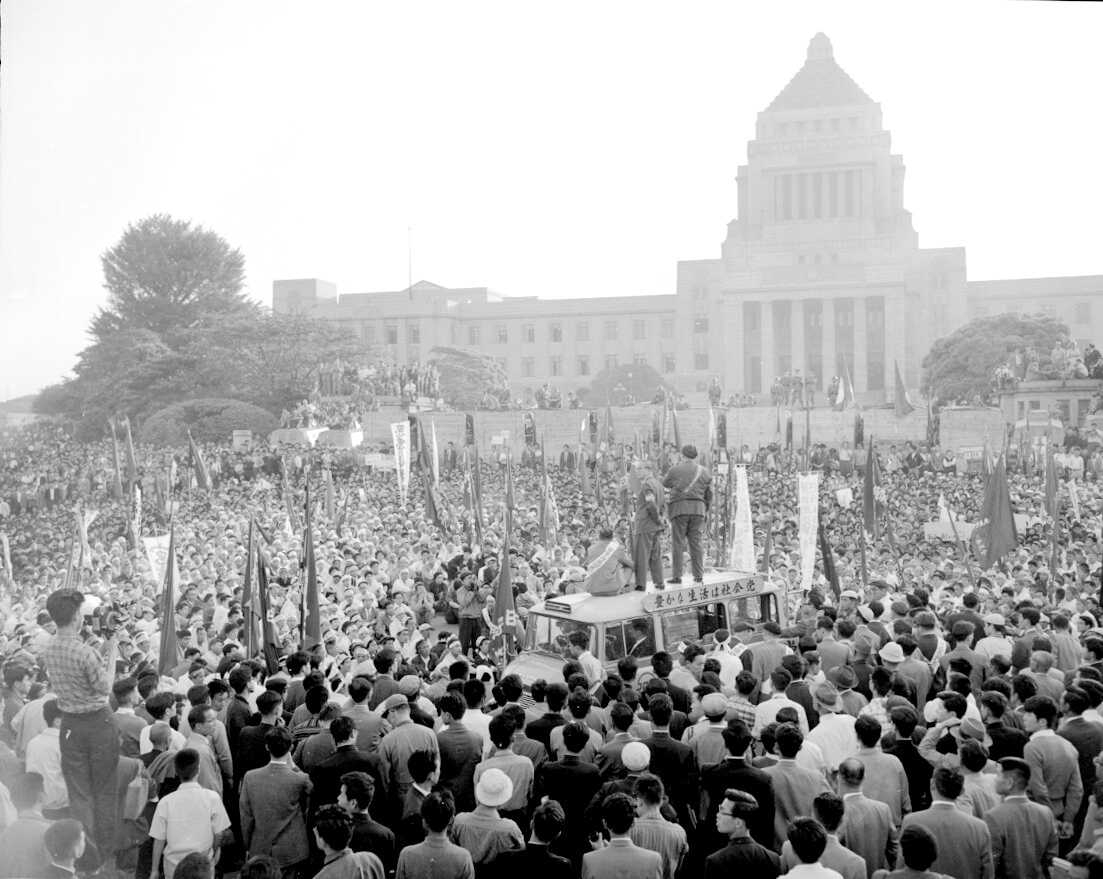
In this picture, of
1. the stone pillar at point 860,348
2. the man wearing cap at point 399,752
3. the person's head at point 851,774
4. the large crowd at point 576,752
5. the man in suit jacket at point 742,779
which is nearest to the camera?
the large crowd at point 576,752

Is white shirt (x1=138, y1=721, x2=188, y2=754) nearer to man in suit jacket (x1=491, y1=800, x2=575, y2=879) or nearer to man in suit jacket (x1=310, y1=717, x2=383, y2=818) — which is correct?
man in suit jacket (x1=310, y1=717, x2=383, y2=818)

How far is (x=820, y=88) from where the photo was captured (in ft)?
291

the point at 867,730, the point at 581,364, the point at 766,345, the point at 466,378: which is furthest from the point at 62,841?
the point at 581,364

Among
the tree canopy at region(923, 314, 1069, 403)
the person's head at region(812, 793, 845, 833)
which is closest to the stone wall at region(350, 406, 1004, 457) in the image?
the tree canopy at region(923, 314, 1069, 403)

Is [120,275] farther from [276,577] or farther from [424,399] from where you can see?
[276,577]

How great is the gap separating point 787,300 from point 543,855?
242 feet

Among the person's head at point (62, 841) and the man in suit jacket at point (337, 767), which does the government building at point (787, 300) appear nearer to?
the man in suit jacket at point (337, 767)

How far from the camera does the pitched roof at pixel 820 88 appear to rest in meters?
87.8

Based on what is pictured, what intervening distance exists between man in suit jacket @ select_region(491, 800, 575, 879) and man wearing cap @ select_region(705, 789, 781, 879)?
24.7 inches

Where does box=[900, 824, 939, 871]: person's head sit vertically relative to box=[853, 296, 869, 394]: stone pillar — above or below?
below

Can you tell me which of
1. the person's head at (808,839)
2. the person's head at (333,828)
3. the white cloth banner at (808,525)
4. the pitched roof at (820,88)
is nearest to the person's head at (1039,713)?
the person's head at (808,839)

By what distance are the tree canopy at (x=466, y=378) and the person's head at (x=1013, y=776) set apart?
5958 centimetres

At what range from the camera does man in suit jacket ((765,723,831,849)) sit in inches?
226

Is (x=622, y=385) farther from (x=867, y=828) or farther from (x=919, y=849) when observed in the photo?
(x=919, y=849)
